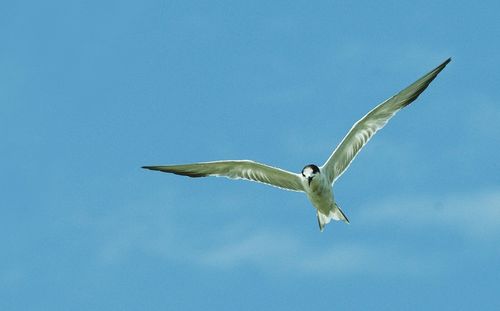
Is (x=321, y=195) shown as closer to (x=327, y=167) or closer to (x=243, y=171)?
(x=327, y=167)

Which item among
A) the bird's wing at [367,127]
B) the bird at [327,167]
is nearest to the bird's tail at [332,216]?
the bird at [327,167]

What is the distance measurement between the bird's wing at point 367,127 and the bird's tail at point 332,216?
660 millimetres

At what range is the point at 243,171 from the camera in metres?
24.2

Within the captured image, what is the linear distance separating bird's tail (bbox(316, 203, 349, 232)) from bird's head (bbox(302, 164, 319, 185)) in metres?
1.15

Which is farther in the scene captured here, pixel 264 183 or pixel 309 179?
pixel 264 183

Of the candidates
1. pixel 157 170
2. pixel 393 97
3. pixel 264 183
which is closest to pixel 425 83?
pixel 393 97

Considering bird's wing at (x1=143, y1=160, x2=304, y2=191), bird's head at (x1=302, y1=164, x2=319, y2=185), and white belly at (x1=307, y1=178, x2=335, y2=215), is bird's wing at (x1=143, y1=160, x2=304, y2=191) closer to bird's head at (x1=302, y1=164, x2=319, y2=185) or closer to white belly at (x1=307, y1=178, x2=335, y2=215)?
white belly at (x1=307, y1=178, x2=335, y2=215)

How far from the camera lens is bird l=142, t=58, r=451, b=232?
76.3 feet

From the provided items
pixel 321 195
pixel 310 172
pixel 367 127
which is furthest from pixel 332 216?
pixel 367 127

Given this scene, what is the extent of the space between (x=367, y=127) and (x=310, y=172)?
1.95 metres

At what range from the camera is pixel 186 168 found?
79.2 feet

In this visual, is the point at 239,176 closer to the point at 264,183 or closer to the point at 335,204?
the point at 264,183

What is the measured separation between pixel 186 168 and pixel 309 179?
9.90 feet

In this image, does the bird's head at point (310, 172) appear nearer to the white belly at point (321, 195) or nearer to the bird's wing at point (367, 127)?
the white belly at point (321, 195)
